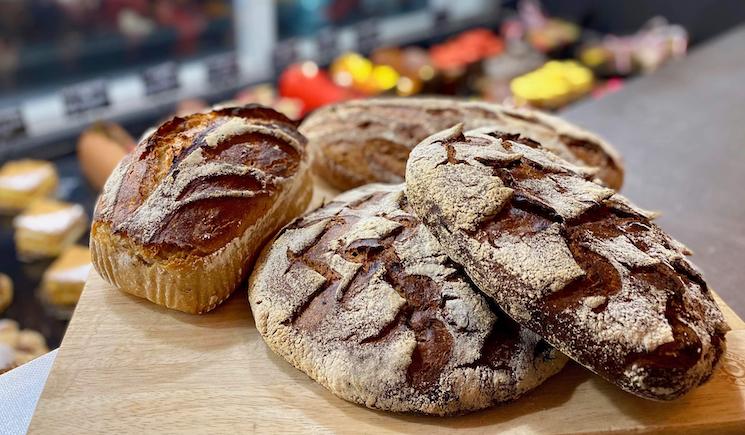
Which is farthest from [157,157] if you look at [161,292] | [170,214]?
[161,292]

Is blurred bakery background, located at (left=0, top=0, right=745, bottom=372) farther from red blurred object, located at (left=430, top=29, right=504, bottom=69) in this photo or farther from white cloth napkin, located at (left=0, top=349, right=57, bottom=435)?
white cloth napkin, located at (left=0, top=349, right=57, bottom=435)

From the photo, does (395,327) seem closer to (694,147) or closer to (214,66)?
(694,147)

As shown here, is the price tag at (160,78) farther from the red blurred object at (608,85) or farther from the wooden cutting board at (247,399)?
the red blurred object at (608,85)

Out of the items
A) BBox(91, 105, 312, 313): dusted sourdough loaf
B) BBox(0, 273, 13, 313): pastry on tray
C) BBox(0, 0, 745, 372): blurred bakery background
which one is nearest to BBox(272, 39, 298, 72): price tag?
BBox(0, 0, 745, 372): blurred bakery background

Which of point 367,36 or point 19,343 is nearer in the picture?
point 19,343

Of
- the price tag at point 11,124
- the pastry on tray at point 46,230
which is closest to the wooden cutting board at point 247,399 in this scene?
the pastry on tray at point 46,230

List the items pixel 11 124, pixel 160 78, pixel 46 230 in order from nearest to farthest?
pixel 46 230 < pixel 11 124 < pixel 160 78

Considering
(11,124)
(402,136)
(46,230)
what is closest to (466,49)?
(402,136)

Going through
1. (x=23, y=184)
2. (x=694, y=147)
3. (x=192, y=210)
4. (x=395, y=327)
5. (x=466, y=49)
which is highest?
(x=192, y=210)
